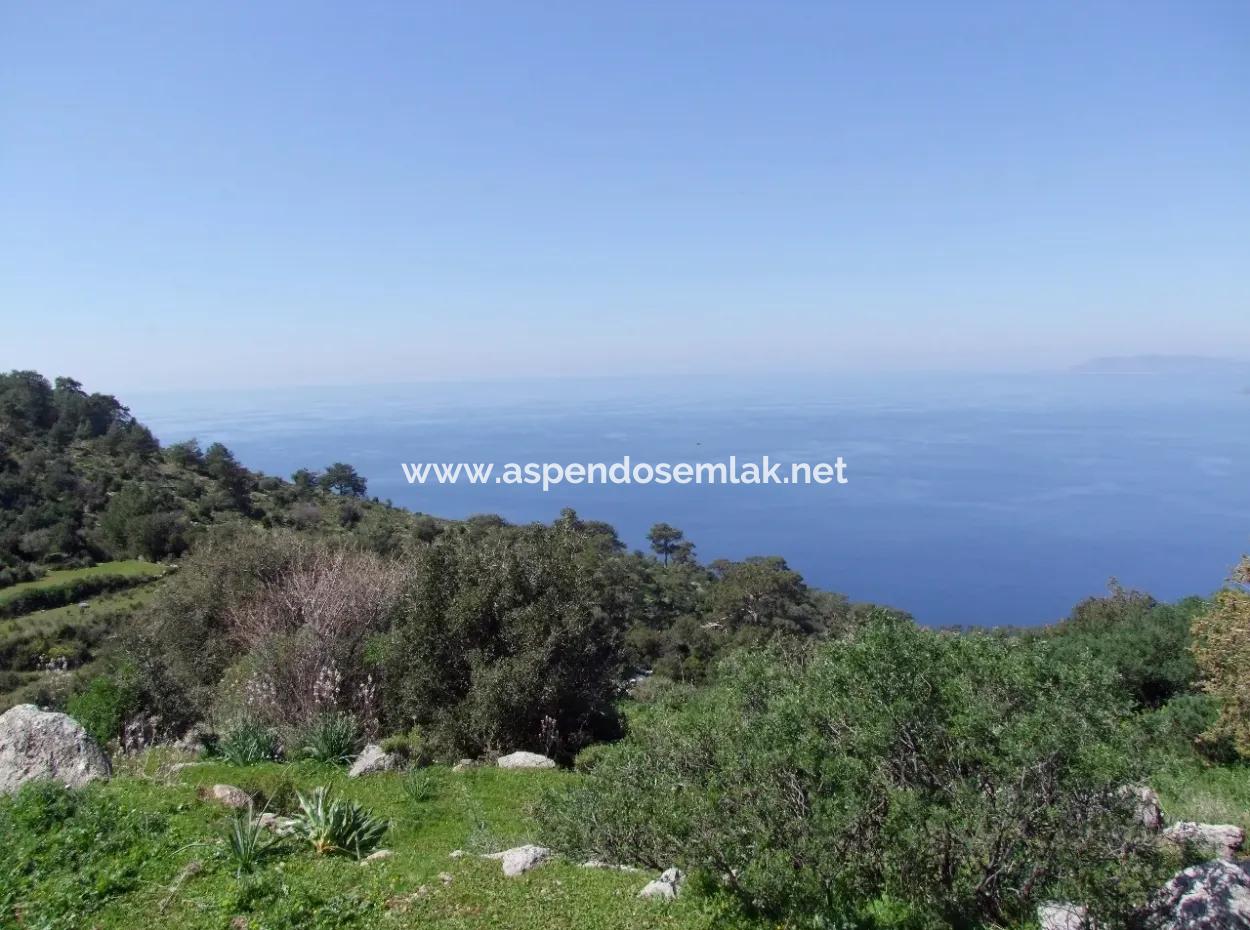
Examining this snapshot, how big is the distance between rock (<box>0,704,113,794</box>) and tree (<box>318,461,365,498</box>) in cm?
6676

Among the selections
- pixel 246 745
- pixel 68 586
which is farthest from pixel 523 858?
pixel 68 586

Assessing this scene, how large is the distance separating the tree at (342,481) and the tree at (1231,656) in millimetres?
71741

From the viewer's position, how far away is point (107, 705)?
38.1 ft

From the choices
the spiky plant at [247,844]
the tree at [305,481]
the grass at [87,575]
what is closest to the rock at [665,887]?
the spiky plant at [247,844]

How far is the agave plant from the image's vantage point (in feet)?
22.0

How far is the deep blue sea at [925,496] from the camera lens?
289ft

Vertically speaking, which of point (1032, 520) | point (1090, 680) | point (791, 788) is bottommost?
point (1032, 520)

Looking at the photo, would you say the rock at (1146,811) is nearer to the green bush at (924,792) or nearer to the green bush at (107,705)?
the green bush at (924,792)

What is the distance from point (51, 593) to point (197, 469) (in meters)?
26.2

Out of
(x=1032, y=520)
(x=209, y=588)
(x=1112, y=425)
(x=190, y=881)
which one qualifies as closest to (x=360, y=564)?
(x=209, y=588)

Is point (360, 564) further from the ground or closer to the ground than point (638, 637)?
further from the ground

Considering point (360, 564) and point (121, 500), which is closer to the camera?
point (360, 564)

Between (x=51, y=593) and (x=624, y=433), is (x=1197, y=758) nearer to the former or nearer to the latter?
(x=51, y=593)

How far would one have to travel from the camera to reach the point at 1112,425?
607 ft
